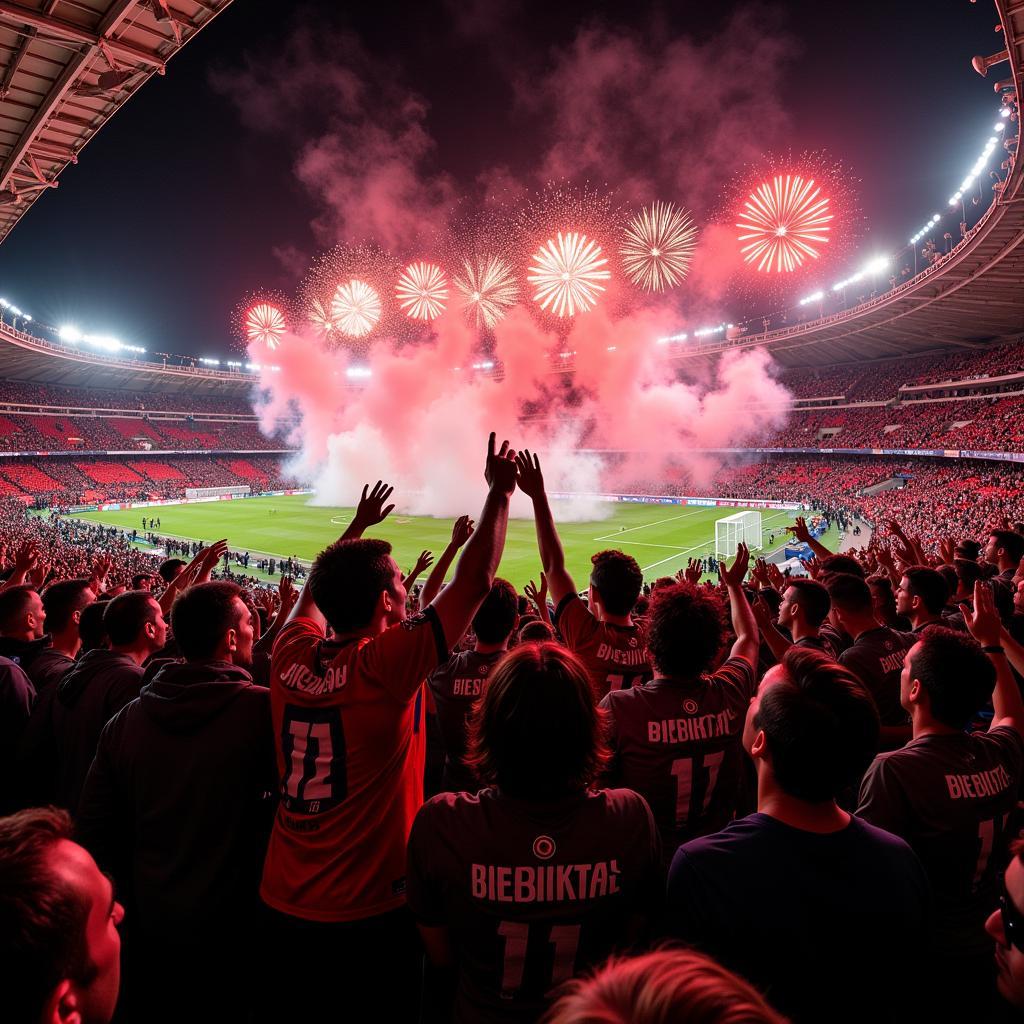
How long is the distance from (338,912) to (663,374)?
235 feet

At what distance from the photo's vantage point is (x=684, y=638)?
305 centimetres

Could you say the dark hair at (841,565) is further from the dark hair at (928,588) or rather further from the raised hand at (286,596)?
the raised hand at (286,596)

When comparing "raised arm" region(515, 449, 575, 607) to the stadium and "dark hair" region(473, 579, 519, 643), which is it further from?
"dark hair" region(473, 579, 519, 643)

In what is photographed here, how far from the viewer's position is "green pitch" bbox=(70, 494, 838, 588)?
32.6 m

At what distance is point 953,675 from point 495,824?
2402 mm

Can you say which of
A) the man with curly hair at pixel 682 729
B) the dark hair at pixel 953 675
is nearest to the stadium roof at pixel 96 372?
the man with curly hair at pixel 682 729

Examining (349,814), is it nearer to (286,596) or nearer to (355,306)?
(286,596)

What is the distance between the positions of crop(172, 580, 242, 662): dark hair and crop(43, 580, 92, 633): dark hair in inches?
107

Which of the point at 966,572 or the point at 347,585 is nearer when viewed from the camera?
the point at 347,585

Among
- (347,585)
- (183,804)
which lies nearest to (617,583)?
(347,585)

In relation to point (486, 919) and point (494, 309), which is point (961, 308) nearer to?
point (494, 309)

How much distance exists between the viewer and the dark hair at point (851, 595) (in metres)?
5.07

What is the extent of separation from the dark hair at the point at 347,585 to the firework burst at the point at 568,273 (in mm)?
40055

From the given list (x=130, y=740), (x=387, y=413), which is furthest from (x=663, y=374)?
(x=130, y=740)
